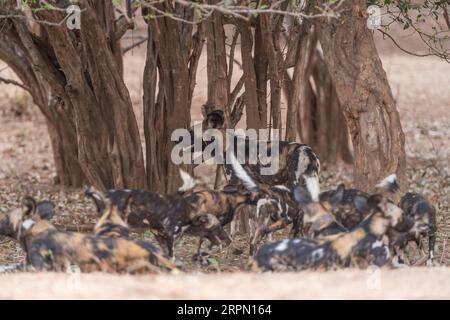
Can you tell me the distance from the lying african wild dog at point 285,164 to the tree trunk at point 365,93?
410 millimetres

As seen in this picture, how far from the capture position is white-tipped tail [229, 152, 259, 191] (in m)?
6.85

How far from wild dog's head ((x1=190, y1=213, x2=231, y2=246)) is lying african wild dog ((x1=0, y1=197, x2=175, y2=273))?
36.7 inches

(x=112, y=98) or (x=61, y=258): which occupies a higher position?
(x=112, y=98)

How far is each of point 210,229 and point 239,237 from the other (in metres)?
1.52

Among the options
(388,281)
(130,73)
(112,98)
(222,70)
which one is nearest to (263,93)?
(222,70)

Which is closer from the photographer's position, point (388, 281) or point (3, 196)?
point (388, 281)

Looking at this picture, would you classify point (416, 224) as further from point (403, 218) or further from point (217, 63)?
point (217, 63)

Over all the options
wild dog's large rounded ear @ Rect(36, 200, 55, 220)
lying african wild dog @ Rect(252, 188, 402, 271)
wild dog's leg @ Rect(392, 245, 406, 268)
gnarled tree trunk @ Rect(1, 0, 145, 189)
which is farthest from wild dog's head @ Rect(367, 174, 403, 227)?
gnarled tree trunk @ Rect(1, 0, 145, 189)

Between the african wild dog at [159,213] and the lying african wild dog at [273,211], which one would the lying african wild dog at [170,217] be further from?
the lying african wild dog at [273,211]

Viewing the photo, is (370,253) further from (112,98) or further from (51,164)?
(51,164)

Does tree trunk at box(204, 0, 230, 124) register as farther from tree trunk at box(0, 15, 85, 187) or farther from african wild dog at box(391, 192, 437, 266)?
african wild dog at box(391, 192, 437, 266)

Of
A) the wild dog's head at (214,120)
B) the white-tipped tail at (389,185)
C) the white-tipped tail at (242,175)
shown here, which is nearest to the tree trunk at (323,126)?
the wild dog's head at (214,120)
